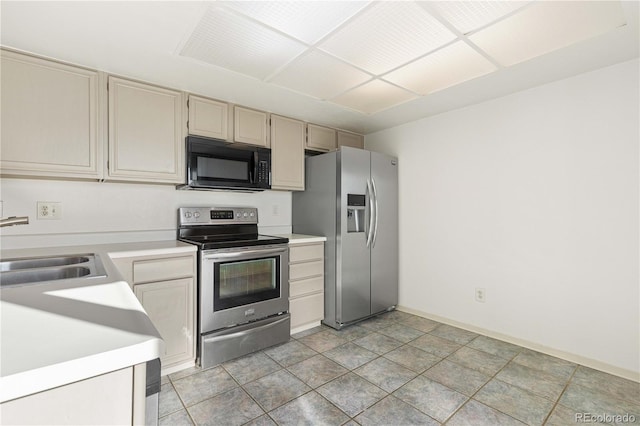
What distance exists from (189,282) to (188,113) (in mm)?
1374

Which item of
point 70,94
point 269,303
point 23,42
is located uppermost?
point 23,42

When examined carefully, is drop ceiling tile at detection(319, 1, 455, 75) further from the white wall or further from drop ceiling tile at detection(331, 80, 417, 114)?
the white wall

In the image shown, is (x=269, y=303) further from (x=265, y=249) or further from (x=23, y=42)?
(x=23, y=42)

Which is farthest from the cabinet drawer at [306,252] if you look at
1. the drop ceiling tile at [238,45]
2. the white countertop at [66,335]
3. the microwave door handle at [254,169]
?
the white countertop at [66,335]

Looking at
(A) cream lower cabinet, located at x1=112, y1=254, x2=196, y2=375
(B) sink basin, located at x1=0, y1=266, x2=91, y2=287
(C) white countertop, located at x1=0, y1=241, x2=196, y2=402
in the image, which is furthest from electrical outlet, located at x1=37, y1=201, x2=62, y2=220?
(C) white countertop, located at x1=0, y1=241, x2=196, y2=402

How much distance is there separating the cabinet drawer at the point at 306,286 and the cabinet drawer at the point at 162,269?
97 centimetres

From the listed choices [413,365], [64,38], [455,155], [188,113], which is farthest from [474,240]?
[64,38]

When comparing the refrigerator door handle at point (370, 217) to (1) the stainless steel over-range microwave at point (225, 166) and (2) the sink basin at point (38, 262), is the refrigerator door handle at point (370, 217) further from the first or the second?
(2) the sink basin at point (38, 262)

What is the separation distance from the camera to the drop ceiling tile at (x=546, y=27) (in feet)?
5.15

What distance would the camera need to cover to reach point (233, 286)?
2.42 metres

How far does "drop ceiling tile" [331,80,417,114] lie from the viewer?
8.36 ft

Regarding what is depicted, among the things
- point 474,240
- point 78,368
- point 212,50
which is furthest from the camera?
point 474,240

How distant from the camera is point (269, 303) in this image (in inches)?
103

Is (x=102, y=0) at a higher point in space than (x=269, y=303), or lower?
higher
